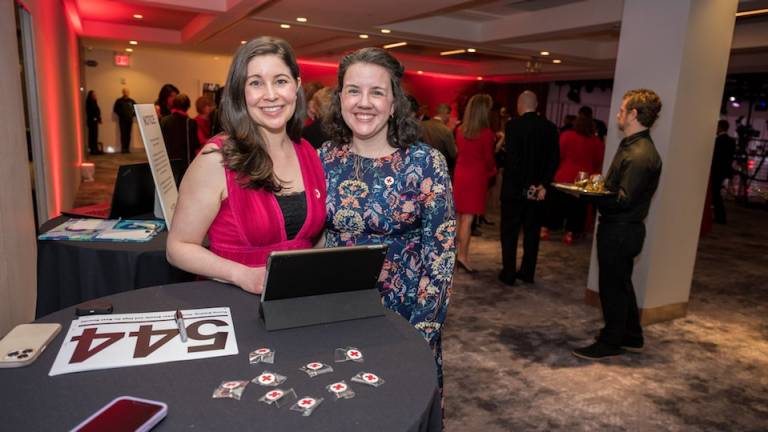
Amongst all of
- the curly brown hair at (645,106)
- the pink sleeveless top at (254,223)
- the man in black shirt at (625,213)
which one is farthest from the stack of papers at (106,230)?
the curly brown hair at (645,106)

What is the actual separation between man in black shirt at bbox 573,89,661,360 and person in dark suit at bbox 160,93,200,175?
Result: 4.19 meters

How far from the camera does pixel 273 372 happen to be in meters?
1.09

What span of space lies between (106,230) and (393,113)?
151 centimetres

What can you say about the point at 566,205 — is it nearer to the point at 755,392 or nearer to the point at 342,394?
the point at 755,392

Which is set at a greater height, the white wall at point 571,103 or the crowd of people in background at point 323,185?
the white wall at point 571,103

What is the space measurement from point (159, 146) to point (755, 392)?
Result: 3535 millimetres

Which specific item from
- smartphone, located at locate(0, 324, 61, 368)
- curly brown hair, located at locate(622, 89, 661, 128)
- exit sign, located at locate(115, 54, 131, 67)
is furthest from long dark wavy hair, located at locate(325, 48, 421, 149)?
exit sign, located at locate(115, 54, 131, 67)

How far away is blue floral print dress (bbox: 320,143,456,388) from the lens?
5.67 ft

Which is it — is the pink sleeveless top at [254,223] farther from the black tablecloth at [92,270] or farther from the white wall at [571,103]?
the white wall at [571,103]

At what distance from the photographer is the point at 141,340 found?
1.20 metres

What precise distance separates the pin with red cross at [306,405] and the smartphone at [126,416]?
Answer: 23 cm

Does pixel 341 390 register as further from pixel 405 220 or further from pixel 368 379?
pixel 405 220

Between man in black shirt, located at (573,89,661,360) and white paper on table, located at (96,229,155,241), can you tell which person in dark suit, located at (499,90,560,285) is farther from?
white paper on table, located at (96,229,155,241)

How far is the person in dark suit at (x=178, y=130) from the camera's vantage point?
220 inches
